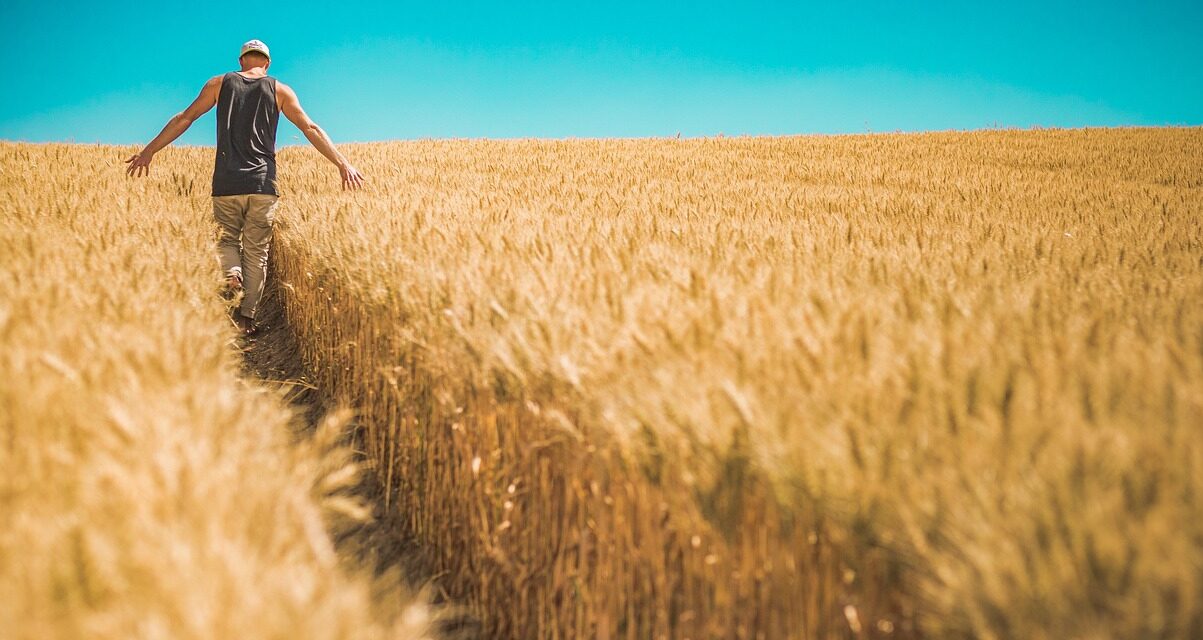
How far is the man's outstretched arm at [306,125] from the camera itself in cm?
488

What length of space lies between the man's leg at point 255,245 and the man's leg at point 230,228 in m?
0.05

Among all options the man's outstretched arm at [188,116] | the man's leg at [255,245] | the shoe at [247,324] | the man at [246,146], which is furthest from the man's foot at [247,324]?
the man's outstretched arm at [188,116]

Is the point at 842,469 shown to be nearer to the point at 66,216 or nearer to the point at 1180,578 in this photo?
the point at 1180,578

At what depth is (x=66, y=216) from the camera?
406 centimetres

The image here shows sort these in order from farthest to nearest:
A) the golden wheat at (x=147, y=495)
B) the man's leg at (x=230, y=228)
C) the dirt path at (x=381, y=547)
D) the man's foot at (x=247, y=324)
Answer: the man's foot at (x=247, y=324) → the man's leg at (x=230, y=228) → the dirt path at (x=381, y=547) → the golden wheat at (x=147, y=495)

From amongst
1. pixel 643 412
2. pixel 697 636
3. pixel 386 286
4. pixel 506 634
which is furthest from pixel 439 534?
pixel 643 412

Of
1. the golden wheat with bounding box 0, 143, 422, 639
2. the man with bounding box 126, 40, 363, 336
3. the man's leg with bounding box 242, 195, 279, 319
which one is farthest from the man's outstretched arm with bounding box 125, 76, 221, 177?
the golden wheat with bounding box 0, 143, 422, 639

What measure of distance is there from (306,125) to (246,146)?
1.40 feet

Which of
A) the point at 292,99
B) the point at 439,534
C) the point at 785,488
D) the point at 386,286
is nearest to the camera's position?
the point at 785,488

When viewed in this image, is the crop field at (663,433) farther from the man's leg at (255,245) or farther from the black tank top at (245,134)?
the man's leg at (255,245)

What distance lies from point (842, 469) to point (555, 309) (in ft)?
3.27

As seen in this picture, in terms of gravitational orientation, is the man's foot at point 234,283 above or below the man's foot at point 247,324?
above

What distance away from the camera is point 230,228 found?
5.17 meters

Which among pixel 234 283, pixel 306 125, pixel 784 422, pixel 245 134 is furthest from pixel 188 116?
pixel 784 422
